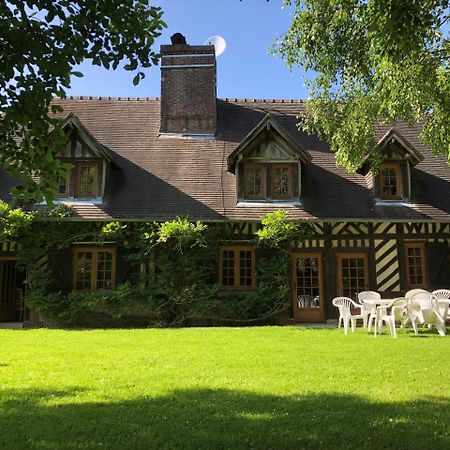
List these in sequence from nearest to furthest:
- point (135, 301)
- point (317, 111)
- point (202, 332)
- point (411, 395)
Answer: point (411, 395), point (317, 111), point (202, 332), point (135, 301)

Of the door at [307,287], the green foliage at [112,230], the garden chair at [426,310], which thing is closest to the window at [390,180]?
the door at [307,287]

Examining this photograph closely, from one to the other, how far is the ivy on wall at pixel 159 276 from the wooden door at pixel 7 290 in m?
1.98

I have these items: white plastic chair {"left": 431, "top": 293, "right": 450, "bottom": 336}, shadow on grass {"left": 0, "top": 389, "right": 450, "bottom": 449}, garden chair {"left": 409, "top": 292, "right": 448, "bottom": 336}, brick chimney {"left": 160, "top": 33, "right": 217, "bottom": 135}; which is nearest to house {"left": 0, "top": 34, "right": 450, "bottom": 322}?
brick chimney {"left": 160, "top": 33, "right": 217, "bottom": 135}

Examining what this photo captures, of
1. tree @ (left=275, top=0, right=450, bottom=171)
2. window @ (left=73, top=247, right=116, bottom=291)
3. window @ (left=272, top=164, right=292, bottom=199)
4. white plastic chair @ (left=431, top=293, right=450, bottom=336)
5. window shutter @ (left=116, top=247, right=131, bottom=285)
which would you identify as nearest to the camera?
tree @ (left=275, top=0, right=450, bottom=171)

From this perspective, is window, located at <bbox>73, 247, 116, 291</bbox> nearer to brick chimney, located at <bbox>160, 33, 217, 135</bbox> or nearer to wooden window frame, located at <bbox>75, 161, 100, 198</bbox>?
wooden window frame, located at <bbox>75, 161, 100, 198</bbox>

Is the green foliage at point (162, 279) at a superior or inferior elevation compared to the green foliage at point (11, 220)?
inferior

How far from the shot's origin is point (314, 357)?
6.98 meters

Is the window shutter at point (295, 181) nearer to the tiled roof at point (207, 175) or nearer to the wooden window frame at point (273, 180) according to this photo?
the wooden window frame at point (273, 180)

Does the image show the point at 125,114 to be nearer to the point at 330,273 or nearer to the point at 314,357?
the point at 330,273

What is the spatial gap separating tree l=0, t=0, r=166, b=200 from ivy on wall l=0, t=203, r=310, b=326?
8.60 meters

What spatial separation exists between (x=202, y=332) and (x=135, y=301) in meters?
3.01

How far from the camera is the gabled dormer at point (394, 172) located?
14133 millimetres

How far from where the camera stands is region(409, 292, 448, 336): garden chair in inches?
390

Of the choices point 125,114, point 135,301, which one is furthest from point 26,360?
point 125,114
